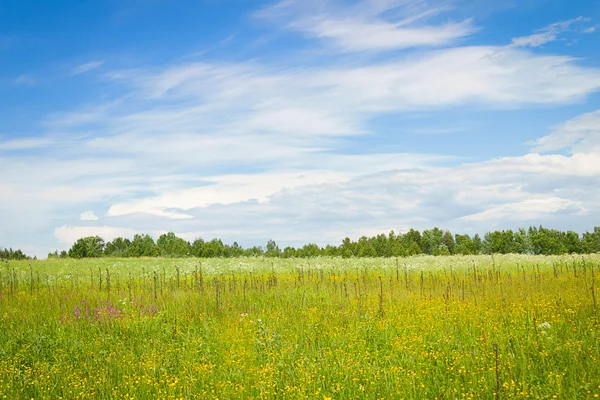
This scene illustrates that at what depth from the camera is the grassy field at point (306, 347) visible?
6383 mm

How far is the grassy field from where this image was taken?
638 centimetres

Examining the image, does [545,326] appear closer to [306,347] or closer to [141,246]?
[306,347]

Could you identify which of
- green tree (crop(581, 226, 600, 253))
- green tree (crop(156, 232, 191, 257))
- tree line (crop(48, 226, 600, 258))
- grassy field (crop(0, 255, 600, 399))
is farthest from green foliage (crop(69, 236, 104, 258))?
green tree (crop(581, 226, 600, 253))

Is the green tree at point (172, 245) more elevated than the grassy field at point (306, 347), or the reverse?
the green tree at point (172, 245)

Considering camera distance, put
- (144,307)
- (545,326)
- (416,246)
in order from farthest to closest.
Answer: (416,246) < (144,307) < (545,326)

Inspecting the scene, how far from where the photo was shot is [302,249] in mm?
64875

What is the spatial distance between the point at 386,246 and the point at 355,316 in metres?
55.3

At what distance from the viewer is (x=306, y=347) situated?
8.12m

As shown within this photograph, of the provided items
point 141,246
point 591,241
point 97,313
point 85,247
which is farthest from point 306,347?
point 141,246

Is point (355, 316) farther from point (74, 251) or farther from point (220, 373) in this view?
point (74, 251)

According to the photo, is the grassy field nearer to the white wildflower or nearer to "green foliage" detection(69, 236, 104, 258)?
the white wildflower

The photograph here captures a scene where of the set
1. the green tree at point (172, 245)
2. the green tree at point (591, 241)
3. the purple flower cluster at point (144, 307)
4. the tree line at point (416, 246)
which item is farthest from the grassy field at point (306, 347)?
the green tree at point (591, 241)

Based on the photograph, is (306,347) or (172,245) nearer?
(306,347)

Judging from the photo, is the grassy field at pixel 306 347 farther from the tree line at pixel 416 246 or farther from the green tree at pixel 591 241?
the green tree at pixel 591 241
